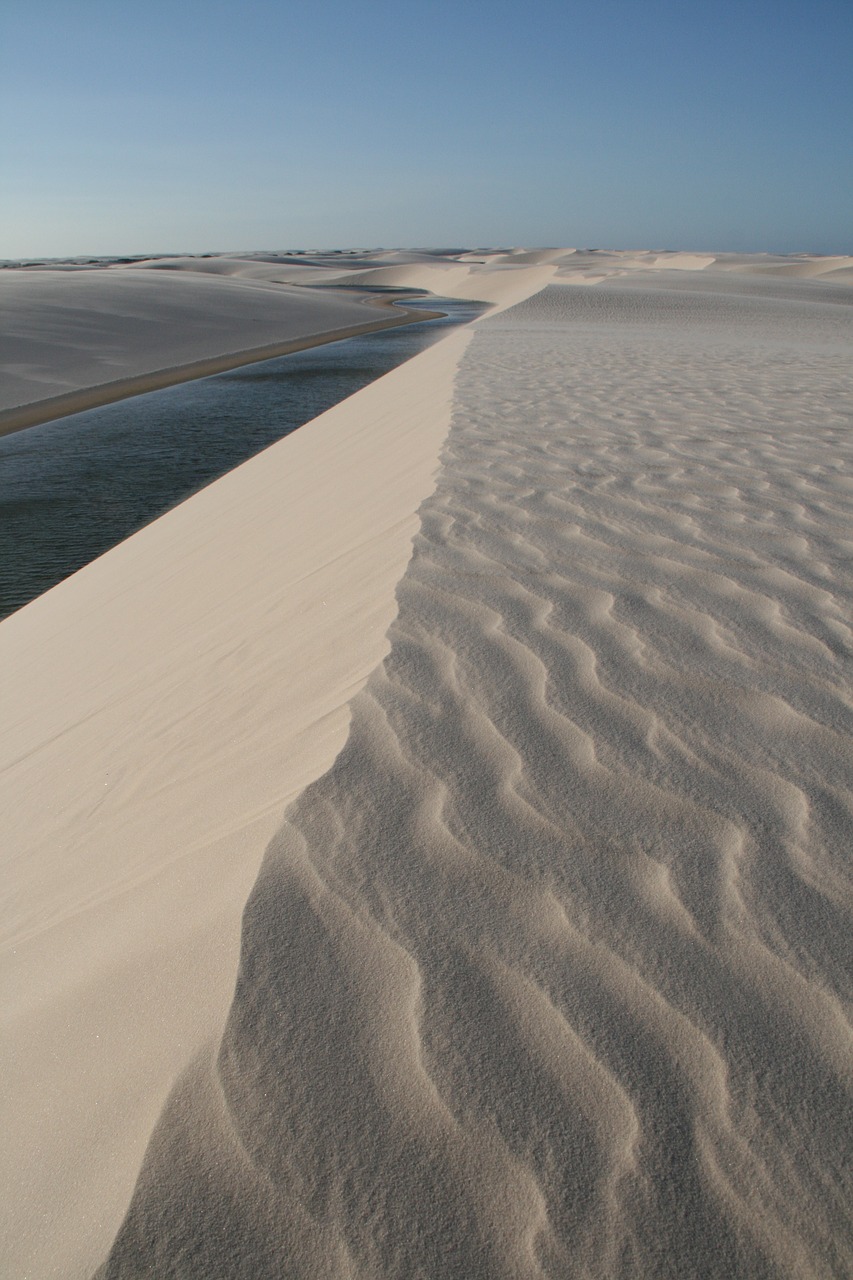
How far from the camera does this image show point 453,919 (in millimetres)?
1455

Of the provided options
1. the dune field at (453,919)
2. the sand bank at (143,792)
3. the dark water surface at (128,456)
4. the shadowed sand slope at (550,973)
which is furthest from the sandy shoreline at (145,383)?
the shadowed sand slope at (550,973)

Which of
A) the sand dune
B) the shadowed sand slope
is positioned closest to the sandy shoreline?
the sand dune

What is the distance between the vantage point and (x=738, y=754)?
1886mm

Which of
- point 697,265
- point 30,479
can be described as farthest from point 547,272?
point 30,479

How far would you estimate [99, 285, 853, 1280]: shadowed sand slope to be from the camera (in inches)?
42.3

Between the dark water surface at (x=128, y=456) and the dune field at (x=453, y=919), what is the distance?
3547mm

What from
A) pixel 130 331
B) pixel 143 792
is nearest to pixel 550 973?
pixel 143 792

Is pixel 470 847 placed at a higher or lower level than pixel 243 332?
higher

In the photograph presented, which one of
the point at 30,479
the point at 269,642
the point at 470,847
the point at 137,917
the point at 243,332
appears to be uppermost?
the point at 470,847

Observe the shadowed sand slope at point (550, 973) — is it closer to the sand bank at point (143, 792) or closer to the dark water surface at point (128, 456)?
the sand bank at point (143, 792)

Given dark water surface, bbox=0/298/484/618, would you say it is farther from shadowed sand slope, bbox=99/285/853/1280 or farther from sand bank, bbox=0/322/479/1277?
shadowed sand slope, bbox=99/285/853/1280

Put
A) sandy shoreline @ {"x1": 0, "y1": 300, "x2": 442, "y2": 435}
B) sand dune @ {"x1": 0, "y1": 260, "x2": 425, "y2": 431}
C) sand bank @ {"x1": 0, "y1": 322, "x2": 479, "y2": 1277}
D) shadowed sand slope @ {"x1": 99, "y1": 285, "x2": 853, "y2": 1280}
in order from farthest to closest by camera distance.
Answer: sand dune @ {"x1": 0, "y1": 260, "x2": 425, "y2": 431} → sandy shoreline @ {"x1": 0, "y1": 300, "x2": 442, "y2": 435} → sand bank @ {"x1": 0, "y1": 322, "x2": 479, "y2": 1277} → shadowed sand slope @ {"x1": 99, "y1": 285, "x2": 853, "y2": 1280}

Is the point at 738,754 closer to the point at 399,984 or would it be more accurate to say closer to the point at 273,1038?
the point at 399,984

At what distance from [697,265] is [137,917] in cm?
5226
